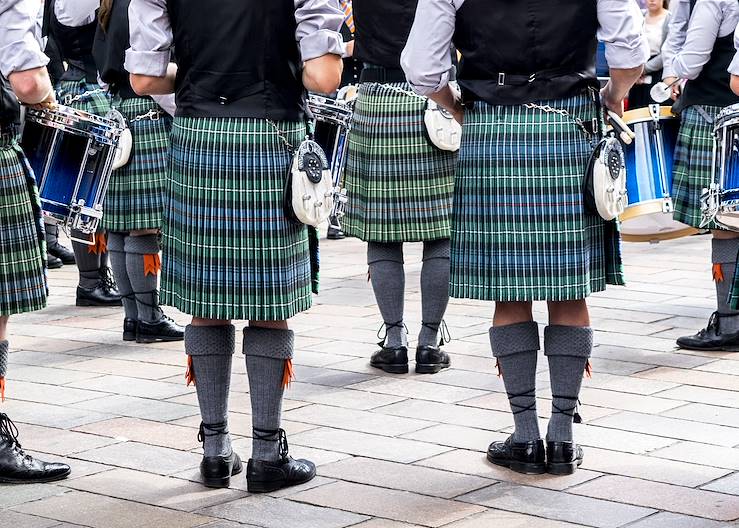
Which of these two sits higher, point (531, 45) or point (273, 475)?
point (531, 45)

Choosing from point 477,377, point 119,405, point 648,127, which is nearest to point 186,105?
point 119,405

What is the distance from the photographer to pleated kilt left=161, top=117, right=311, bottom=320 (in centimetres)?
396

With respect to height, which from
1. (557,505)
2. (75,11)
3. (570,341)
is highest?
(75,11)

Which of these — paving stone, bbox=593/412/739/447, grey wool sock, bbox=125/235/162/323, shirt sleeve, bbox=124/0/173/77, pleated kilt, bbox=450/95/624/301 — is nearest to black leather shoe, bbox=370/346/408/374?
paving stone, bbox=593/412/739/447

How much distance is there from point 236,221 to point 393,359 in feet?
5.69

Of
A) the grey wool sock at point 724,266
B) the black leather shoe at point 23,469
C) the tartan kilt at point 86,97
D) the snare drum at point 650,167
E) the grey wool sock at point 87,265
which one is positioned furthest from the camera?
the grey wool sock at point 87,265

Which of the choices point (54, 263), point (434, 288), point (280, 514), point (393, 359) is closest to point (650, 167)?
point (434, 288)

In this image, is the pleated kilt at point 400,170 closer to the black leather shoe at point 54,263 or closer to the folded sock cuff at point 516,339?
the folded sock cuff at point 516,339

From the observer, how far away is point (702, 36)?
590cm

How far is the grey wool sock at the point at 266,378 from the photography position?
407cm

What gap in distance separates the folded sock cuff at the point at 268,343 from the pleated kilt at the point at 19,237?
2.35ft

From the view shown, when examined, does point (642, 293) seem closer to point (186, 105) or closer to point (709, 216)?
point (709, 216)

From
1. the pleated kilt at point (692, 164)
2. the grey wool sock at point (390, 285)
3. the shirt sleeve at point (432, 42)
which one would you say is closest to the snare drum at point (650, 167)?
the pleated kilt at point (692, 164)

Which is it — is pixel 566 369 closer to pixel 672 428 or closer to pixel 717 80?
pixel 672 428
